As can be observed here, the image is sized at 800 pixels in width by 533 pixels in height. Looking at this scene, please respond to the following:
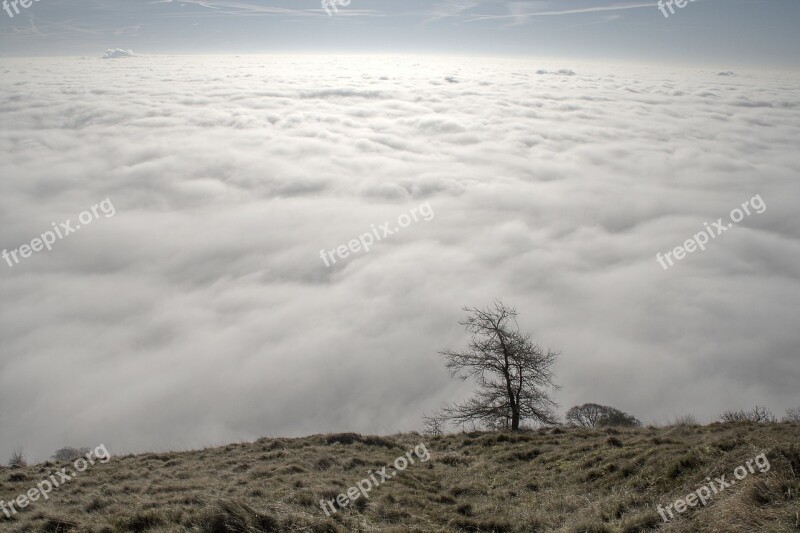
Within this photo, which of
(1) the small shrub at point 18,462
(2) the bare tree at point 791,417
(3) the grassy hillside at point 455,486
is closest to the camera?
(3) the grassy hillside at point 455,486

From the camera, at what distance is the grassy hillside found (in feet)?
23.7

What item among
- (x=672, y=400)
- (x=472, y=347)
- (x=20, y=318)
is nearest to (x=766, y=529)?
(x=472, y=347)

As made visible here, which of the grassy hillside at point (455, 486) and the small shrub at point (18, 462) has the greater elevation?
the grassy hillside at point (455, 486)

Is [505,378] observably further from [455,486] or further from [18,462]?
[18,462]

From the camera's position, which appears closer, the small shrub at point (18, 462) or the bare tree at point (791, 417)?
the bare tree at point (791, 417)

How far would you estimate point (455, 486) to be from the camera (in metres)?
12.1

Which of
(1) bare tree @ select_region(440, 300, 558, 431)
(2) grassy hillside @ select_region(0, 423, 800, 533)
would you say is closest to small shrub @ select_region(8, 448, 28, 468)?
(2) grassy hillside @ select_region(0, 423, 800, 533)

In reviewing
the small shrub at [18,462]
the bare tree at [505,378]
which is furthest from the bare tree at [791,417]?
the small shrub at [18,462]

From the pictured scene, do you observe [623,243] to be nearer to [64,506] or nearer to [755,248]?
[755,248]

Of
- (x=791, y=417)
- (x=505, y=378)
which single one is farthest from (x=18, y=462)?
(x=791, y=417)

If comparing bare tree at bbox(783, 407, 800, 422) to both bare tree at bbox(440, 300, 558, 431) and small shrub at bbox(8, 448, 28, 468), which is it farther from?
small shrub at bbox(8, 448, 28, 468)

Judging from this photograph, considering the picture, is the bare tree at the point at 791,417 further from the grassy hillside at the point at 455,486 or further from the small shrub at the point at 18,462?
the small shrub at the point at 18,462

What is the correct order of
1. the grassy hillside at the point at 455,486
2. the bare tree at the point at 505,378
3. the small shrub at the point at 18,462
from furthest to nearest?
the bare tree at the point at 505,378, the small shrub at the point at 18,462, the grassy hillside at the point at 455,486

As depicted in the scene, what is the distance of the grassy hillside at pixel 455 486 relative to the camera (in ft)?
23.7
